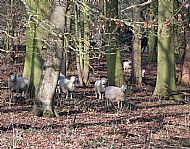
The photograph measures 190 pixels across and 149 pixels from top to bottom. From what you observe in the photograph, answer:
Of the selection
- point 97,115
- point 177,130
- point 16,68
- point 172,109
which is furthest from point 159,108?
point 16,68

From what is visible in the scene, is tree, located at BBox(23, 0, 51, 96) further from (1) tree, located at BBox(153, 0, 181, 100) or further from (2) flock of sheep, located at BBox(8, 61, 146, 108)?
(1) tree, located at BBox(153, 0, 181, 100)

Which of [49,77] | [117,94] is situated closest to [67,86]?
[117,94]

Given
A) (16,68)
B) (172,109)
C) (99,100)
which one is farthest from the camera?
(16,68)

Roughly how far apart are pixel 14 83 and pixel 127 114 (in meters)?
6.11

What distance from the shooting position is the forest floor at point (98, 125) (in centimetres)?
1066

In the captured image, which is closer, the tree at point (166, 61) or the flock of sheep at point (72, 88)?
the flock of sheep at point (72, 88)

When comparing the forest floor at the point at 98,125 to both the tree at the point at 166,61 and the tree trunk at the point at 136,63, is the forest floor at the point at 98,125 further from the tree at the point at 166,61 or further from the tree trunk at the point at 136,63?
the tree trunk at the point at 136,63

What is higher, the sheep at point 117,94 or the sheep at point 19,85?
the sheep at point 19,85

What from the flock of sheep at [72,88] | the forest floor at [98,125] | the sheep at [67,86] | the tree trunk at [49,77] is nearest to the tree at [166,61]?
the forest floor at [98,125]

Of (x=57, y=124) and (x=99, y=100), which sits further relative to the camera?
(x=99, y=100)

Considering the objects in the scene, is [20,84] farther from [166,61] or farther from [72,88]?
[166,61]

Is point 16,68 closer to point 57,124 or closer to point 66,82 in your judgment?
point 66,82

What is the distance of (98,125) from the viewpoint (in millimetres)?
13719

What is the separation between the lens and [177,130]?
529 inches
